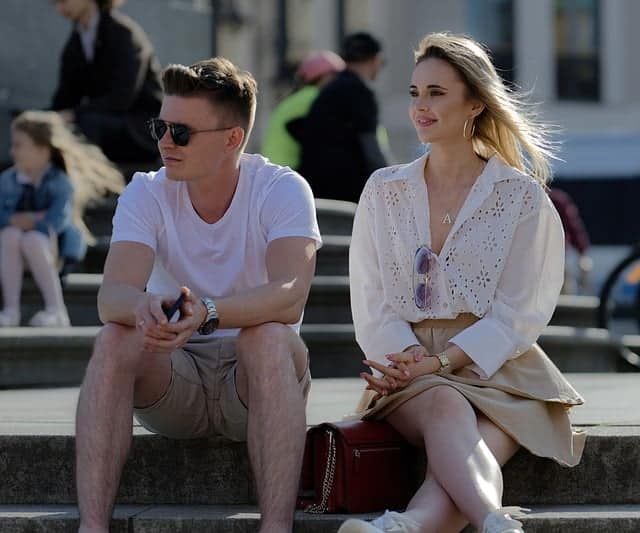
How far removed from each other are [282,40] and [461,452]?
2824 cm

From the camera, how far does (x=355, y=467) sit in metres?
4.53

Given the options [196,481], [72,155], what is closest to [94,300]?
[72,155]

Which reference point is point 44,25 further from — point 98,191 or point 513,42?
point 513,42

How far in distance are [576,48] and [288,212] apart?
28666mm

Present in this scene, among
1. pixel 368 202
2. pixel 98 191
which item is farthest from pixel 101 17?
pixel 368 202

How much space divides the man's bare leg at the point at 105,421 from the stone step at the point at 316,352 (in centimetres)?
302

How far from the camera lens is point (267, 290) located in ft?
14.9

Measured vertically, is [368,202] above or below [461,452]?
above

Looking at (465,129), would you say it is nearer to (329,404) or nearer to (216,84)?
(216,84)

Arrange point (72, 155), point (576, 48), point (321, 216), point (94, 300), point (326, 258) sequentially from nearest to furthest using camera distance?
1. point (94, 300)
2. point (72, 155)
3. point (326, 258)
4. point (321, 216)
5. point (576, 48)

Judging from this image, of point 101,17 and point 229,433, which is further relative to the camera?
point 101,17

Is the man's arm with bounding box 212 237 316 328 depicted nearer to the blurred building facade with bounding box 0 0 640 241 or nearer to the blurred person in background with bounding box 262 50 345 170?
the blurred person in background with bounding box 262 50 345 170

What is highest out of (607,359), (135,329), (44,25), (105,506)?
(44,25)

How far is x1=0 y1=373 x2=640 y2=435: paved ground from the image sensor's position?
5.24m
